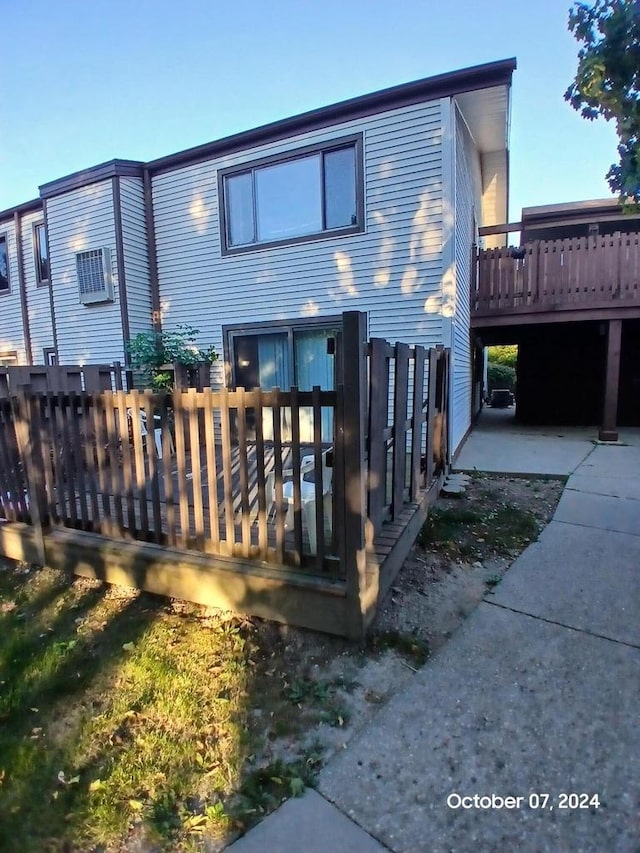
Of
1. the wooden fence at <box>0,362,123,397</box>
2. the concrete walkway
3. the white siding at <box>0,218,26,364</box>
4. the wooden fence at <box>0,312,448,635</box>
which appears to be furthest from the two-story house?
the concrete walkway

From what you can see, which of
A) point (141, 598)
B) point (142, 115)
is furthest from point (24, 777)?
point (142, 115)

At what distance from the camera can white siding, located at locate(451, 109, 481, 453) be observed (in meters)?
7.09

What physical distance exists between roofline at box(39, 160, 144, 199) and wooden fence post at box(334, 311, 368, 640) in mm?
8248

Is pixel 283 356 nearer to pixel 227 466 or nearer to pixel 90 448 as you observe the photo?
pixel 90 448

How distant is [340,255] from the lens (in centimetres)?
729

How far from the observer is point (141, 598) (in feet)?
10.5

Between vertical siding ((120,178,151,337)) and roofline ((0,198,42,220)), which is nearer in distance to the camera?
vertical siding ((120,178,151,337))

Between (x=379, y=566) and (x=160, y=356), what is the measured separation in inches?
260

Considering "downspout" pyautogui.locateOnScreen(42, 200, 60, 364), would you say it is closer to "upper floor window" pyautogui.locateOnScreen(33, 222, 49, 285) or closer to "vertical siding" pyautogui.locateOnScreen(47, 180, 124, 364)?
"vertical siding" pyautogui.locateOnScreen(47, 180, 124, 364)

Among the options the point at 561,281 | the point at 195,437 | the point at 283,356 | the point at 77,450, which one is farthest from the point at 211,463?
the point at 561,281

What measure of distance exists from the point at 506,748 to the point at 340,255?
670cm

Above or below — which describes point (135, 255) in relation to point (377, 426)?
above

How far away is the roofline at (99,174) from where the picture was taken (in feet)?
27.8

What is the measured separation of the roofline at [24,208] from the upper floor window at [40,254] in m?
0.37
